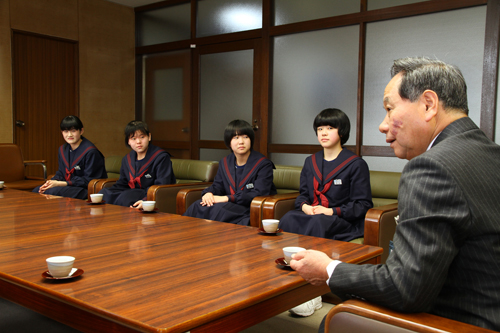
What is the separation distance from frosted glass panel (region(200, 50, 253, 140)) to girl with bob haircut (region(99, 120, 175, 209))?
1.84 metres

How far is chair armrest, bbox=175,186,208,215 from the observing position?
3525mm

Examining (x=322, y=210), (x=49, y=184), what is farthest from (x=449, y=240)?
(x=49, y=184)

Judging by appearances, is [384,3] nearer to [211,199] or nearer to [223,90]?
[223,90]

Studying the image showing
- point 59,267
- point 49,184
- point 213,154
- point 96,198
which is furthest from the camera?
point 213,154

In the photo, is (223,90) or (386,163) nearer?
(386,163)

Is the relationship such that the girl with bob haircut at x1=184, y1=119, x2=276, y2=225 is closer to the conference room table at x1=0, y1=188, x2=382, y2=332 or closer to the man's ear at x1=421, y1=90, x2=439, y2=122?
the conference room table at x1=0, y1=188, x2=382, y2=332

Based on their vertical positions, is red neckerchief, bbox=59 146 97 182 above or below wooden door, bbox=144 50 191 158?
below

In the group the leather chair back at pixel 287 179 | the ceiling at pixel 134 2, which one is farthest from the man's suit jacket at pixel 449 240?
the ceiling at pixel 134 2

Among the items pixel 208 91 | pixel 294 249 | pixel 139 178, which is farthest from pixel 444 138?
pixel 208 91

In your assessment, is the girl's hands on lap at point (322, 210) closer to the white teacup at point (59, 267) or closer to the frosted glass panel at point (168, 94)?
the white teacup at point (59, 267)

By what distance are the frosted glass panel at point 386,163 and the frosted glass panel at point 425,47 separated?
0.16 m

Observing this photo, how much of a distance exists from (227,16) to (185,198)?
314 centimetres

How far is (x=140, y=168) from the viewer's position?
396 centimetres

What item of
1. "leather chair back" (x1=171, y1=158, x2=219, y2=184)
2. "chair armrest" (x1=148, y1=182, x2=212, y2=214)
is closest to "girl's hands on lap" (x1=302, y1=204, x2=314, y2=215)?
"chair armrest" (x1=148, y1=182, x2=212, y2=214)
